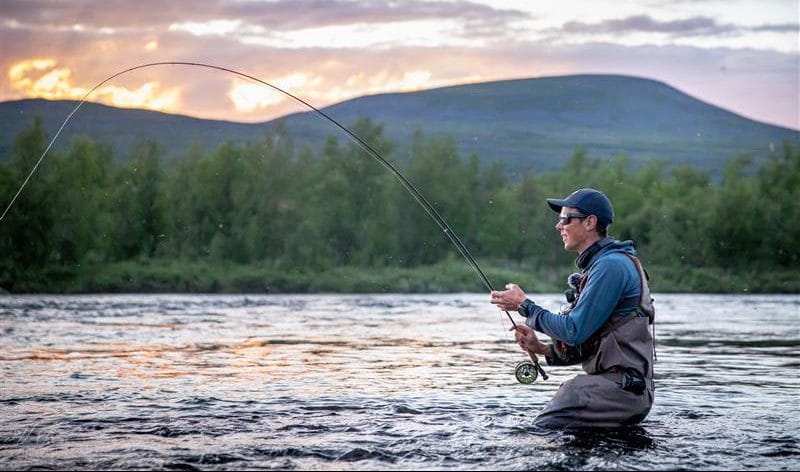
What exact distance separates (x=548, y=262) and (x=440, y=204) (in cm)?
964

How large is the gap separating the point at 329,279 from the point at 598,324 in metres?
61.1

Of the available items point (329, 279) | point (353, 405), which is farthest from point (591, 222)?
point (329, 279)

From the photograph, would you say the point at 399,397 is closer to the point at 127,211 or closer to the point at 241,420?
the point at 241,420

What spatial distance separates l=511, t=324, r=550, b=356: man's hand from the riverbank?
174ft

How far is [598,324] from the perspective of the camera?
689 cm

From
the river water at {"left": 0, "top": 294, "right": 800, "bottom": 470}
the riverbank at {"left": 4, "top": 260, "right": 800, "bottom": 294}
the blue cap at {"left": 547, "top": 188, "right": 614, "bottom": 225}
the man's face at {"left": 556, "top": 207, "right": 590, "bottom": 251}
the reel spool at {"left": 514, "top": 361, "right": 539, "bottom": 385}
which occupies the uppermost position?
the blue cap at {"left": 547, "top": 188, "right": 614, "bottom": 225}

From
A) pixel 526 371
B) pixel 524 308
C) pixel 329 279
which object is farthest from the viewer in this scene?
pixel 329 279

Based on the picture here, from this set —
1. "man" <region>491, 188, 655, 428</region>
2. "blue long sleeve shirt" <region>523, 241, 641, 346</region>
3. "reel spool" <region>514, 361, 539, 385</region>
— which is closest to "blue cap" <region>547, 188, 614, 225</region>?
"man" <region>491, 188, 655, 428</region>

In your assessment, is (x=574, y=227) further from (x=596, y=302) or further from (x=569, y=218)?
(x=596, y=302)

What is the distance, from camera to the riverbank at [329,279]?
6069cm

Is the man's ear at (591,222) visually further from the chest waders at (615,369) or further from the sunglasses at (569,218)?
the chest waders at (615,369)

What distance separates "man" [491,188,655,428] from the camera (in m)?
6.89

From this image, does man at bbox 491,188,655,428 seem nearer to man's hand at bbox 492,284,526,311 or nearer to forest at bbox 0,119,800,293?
man's hand at bbox 492,284,526,311

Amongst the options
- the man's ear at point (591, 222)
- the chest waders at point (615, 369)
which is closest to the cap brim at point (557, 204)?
the man's ear at point (591, 222)
